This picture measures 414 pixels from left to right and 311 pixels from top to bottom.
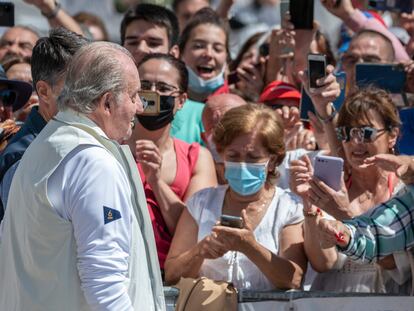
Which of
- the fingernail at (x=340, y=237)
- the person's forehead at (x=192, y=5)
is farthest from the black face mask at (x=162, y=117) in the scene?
the person's forehead at (x=192, y=5)

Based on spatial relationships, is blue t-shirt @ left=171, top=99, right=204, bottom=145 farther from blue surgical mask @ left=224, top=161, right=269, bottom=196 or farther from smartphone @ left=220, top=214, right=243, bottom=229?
smartphone @ left=220, top=214, right=243, bottom=229

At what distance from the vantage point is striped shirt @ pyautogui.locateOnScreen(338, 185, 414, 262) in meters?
4.48

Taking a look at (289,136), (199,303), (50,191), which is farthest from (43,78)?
(289,136)

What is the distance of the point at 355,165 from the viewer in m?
5.12

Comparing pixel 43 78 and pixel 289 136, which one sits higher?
pixel 43 78

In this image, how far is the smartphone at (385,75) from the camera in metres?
6.21

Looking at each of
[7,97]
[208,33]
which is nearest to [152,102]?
[7,97]

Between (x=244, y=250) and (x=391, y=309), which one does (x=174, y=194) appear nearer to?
(x=244, y=250)

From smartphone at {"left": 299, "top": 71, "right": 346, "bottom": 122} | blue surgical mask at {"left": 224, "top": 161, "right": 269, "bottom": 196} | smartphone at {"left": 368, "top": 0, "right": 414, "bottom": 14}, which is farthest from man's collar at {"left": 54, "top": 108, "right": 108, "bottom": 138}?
smartphone at {"left": 368, "top": 0, "right": 414, "bottom": 14}

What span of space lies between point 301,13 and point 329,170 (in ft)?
7.28

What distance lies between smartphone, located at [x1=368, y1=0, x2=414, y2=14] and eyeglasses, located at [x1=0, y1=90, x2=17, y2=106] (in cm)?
291

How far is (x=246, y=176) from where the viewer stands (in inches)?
196

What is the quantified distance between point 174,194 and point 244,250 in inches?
30.2

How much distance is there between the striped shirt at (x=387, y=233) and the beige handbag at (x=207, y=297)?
22.1 inches
